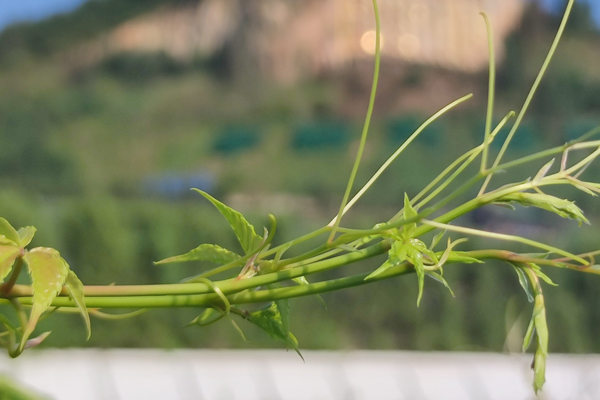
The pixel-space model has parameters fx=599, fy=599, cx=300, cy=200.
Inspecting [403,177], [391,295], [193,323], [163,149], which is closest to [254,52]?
[163,149]

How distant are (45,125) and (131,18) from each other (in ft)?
12.8

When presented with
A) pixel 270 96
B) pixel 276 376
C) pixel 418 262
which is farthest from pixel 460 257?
pixel 270 96

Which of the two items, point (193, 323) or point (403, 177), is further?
point (403, 177)

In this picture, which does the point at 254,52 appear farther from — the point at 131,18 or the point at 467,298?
the point at 467,298

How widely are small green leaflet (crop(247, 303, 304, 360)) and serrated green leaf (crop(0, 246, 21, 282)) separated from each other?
7 centimetres

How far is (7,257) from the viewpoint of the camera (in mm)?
170

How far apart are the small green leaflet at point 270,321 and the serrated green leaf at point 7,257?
0.07 m

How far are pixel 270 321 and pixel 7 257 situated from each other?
3.1 inches

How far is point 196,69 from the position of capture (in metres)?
11.6

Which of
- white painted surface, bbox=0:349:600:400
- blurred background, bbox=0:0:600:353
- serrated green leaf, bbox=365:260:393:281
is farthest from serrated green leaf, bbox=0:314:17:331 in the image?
blurred background, bbox=0:0:600:353

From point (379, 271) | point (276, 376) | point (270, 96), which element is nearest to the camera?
point (379, 271)

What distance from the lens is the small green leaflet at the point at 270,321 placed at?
0.61 feet

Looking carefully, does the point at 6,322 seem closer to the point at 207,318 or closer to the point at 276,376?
the point at 207,318

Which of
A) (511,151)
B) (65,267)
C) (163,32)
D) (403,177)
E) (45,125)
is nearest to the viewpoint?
(65,267)
